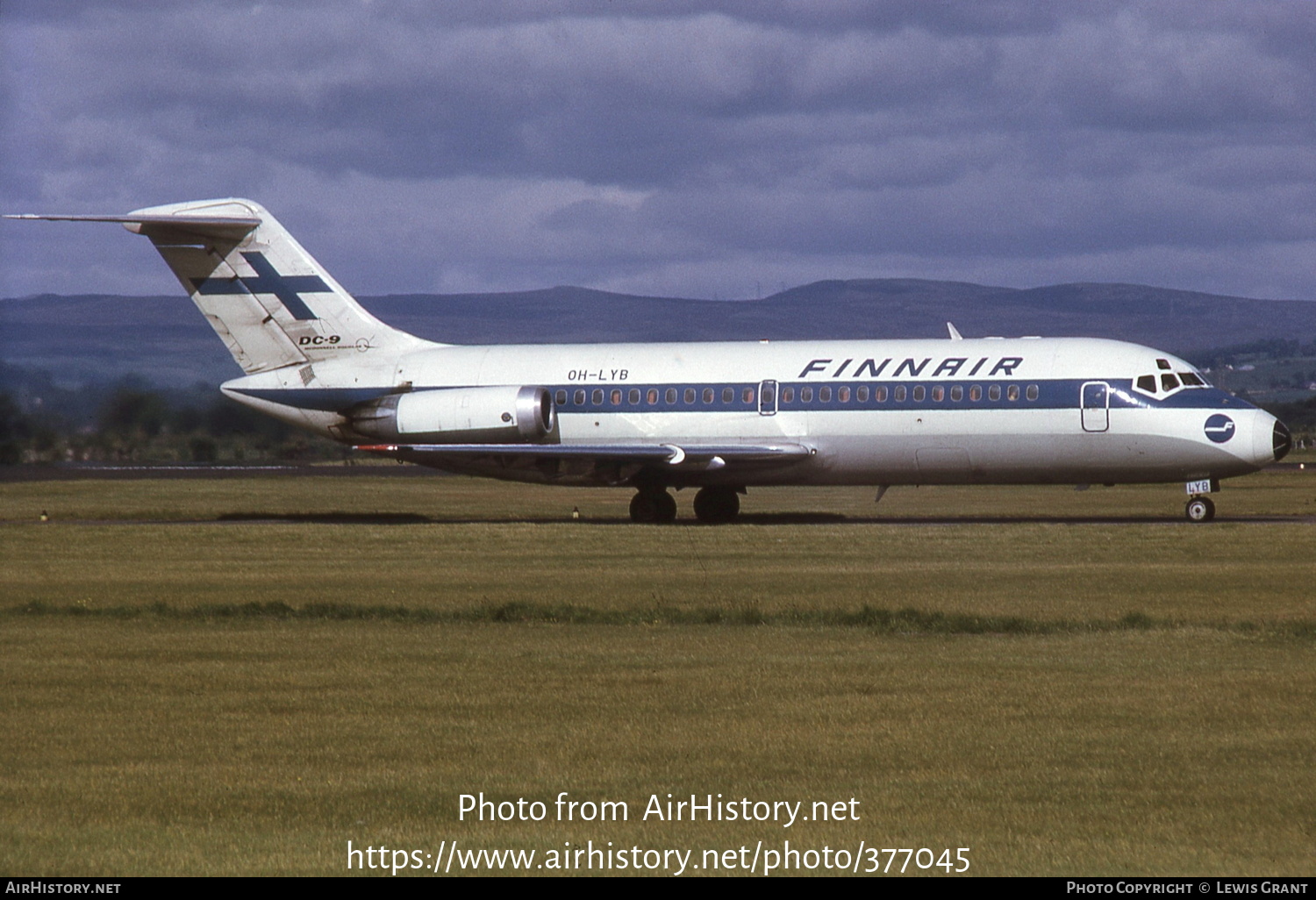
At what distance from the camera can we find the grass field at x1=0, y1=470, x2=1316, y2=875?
30.8 feet

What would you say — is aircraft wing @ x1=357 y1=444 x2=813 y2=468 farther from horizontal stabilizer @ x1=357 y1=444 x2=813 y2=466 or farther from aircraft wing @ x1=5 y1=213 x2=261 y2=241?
aircraft wing @ x1=5 y1=213 x2=261 y2=241

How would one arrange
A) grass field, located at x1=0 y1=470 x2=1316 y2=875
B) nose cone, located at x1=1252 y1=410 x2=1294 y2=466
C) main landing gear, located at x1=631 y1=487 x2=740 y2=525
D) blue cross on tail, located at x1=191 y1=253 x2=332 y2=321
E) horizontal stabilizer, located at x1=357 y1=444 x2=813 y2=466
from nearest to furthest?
grass field, located at x1=0 y1=470 x2=1316 y2=875 < nose cone, located at x1=1252 y1=410 x2=1294 y2=466 < horizontal stabilizer, located at x1=357 y1=444 x2=813 y2=466 < main landing gear, located at x1=631 y1=487 x2=740 y2=525 < blue cross on tail, located at x1=191 y1=253 x2=332 y2=321

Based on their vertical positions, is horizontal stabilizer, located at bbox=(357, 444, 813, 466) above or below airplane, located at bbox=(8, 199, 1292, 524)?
below

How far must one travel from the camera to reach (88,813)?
9.82 metres

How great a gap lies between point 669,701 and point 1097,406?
23.6 m

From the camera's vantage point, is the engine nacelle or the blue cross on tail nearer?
the engine nacelle

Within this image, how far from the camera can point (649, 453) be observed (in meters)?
36.3

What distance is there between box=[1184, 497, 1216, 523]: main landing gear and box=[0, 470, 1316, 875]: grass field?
5.95 metres

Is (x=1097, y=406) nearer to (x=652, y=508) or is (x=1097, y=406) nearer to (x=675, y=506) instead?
(x=675, y=506)

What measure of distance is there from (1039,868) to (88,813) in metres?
5.61

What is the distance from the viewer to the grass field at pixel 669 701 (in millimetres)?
9383

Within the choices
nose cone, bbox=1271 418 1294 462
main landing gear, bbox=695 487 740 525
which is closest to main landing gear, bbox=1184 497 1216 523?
nose cone, bbox=1271 418 1294 462

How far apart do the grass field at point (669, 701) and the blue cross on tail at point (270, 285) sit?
1236 centimetres

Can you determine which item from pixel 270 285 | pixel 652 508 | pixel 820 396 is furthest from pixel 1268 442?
pixel 270 285
